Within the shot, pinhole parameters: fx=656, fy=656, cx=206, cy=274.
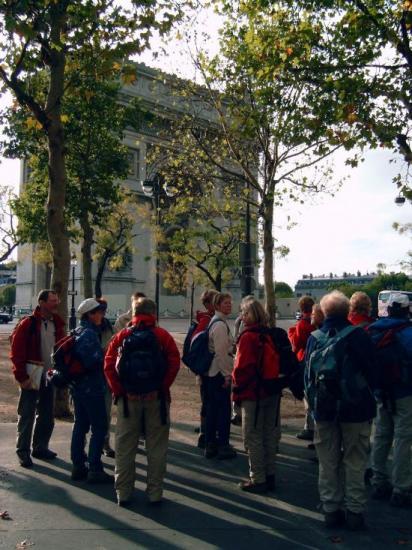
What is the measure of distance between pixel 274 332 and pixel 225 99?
11.6 m

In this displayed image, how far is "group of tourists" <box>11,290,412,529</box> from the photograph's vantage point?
5578mm

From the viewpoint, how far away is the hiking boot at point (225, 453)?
8109 millimetres

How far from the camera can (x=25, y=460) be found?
757 centimetres

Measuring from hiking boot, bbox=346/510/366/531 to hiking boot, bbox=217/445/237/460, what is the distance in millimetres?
2721

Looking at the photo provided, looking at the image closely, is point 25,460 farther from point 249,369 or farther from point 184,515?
point 249,369

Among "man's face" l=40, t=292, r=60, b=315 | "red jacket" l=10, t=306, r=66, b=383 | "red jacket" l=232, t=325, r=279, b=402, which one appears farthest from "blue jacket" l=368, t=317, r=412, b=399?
"red jacket" l=10, t=306, r=66, b=383

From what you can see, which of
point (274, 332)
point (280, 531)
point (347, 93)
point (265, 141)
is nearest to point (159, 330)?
point (274, 332)

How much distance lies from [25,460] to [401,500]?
416 centimetres

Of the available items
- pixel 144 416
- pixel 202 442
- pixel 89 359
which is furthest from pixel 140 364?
pixel 202 442

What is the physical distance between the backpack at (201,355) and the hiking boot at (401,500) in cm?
270

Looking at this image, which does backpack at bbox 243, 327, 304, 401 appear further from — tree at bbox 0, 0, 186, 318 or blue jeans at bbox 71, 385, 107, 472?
tree at bbox 0, 0, 186, 318

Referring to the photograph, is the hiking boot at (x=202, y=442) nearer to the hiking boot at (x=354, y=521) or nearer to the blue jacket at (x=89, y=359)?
the blue jacket at (x=89, y=359)

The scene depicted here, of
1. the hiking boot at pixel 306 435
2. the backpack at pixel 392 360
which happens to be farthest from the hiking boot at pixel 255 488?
the hiking boot at pixel 306 435

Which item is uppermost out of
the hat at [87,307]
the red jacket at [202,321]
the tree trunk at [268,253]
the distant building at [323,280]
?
the distant building at [323,280]
